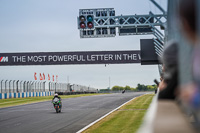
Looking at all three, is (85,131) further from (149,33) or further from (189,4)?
(149,33)

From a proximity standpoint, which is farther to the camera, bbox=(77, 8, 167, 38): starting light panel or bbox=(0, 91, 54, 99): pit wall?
bbox=(0, 91, 54, 99): pit wall

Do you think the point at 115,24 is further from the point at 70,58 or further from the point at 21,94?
the point at 21,94

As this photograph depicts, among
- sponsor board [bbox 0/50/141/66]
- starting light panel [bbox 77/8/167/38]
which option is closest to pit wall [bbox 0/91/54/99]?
sponsor board [bbox 0/50/141/66]

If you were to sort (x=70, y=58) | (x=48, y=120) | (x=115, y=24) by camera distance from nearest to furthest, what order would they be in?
(x=48, y=120), (x=115, y=24), (x=70, y=58)

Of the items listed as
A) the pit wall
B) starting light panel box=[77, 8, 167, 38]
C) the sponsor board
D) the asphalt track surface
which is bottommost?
the asphalt track surface

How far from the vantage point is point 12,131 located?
1185 centimetres

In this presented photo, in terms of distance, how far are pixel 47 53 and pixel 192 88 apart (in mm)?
38074

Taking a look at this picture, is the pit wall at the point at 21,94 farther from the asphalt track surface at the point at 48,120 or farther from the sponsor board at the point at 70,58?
the asphalt track surface at the point at 48,120

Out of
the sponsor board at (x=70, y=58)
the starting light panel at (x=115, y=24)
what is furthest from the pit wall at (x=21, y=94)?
the starting light panel at (x=115, y=24)

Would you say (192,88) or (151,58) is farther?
(151,58)

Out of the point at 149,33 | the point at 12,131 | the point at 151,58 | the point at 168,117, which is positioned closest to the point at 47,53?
the point at 151,58

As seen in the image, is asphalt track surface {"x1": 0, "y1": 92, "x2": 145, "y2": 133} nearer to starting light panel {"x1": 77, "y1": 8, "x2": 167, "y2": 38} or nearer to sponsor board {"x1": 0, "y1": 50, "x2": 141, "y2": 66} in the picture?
starting light panel {"x1": 77, "y1": 8, "x2": 167, "y2": 38}

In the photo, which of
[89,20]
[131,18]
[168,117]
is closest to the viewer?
[168,117]

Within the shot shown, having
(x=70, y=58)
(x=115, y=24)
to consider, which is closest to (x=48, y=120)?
(x=115, y=24)
